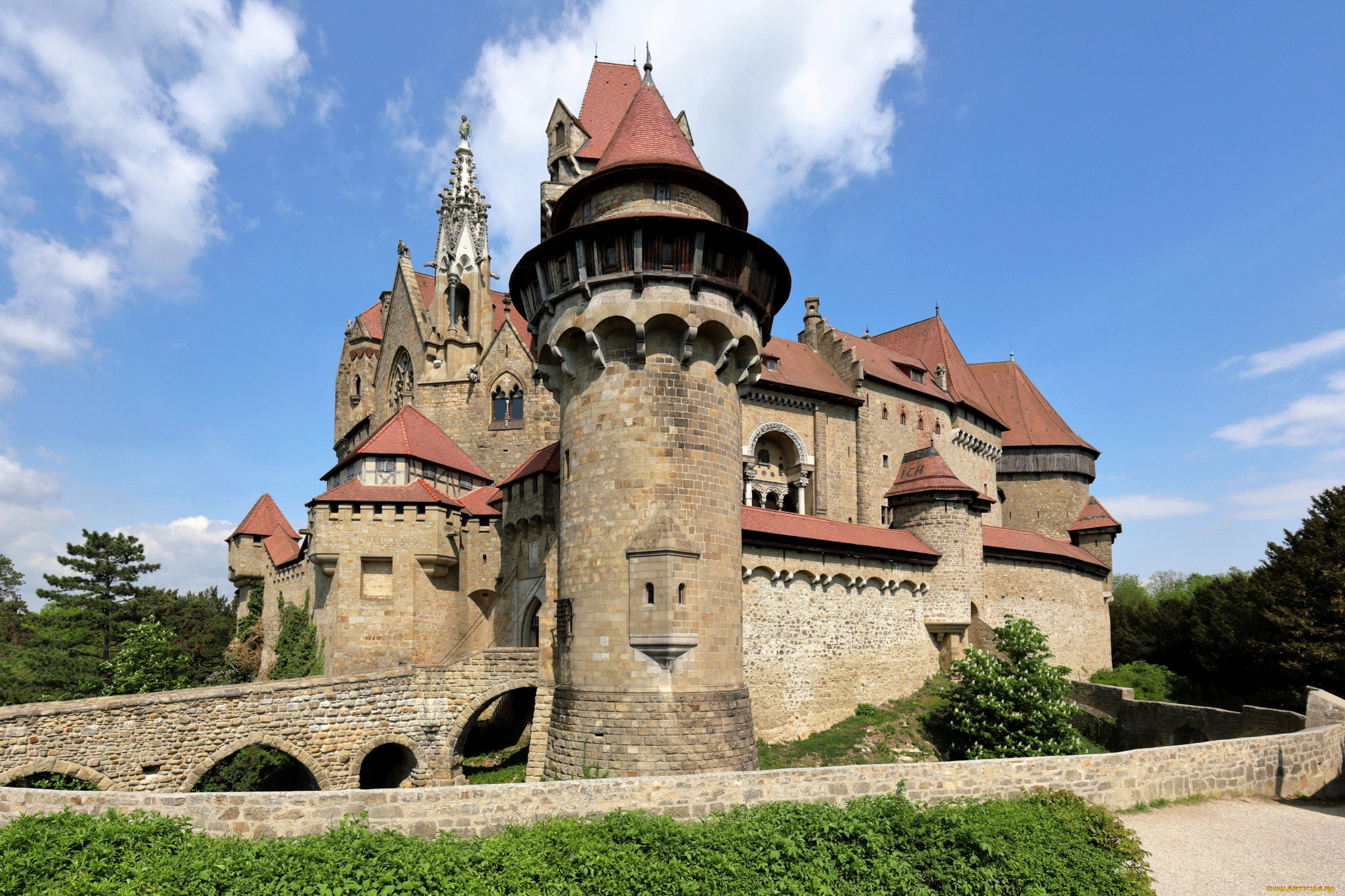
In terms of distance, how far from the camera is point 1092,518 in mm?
40312

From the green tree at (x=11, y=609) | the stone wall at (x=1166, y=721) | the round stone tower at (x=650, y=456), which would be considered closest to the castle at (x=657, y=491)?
the round stone tower at (x=650, y=456)

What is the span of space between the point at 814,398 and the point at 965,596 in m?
10.3

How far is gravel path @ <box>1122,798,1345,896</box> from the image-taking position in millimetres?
10320

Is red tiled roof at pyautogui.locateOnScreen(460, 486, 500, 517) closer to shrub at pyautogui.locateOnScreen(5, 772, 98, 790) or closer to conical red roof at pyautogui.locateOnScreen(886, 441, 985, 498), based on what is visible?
shrub at pyautogui.locateOnScreen(5, 772, 98, 790)

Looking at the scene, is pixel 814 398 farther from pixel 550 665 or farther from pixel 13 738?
pixel 13 738

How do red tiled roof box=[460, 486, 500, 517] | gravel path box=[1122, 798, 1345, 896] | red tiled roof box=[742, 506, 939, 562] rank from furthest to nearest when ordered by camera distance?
red tiled roof box=[460, 486, 500, 517] → red tiled roof box=[742, 506, 939, 562] → gravel path box=[1122, 798, 1345, 896]

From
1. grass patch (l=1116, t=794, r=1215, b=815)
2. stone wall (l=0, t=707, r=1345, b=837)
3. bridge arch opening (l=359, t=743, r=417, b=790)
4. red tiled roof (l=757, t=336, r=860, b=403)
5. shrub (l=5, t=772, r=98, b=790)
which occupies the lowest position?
bridge arch opening (l=359, t=743, r=417, b=790)

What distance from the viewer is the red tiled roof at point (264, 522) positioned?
114ft

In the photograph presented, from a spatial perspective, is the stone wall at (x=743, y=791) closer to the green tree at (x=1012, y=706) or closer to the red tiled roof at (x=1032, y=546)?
the green tree at (x=1012, y=706)

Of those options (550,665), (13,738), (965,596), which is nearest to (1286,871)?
(550,665)

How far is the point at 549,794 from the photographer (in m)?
10.9

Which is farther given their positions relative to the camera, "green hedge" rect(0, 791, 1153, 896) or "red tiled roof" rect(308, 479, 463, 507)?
"red tiled roof" rect(308, 479, 463, 507)

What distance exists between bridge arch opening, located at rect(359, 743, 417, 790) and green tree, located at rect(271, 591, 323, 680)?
3448 millimetres

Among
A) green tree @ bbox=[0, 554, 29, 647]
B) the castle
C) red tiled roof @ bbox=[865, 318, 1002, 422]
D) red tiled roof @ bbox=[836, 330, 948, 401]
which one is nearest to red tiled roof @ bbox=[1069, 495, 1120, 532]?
the castle
